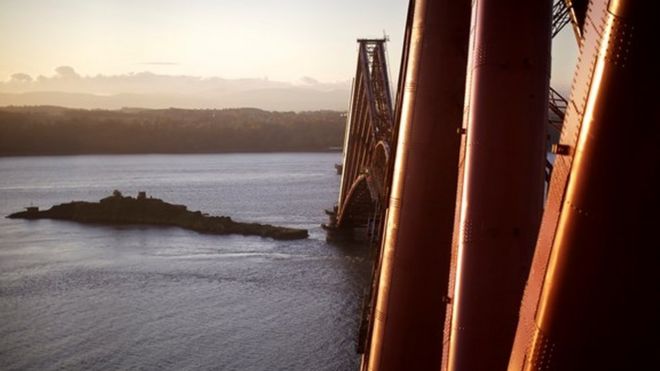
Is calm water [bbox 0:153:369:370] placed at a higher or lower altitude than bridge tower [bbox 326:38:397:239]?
lower

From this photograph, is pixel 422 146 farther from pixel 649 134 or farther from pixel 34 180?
pixel 34 180

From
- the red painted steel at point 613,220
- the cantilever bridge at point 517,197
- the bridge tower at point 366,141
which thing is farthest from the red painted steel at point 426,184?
the bridge tower at point 366,141

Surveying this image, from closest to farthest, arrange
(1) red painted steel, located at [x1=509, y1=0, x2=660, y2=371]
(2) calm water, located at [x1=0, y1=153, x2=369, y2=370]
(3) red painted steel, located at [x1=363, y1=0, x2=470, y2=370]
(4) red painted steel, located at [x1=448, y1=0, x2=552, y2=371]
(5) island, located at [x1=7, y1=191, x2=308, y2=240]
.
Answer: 1. (1) red painted steel, located at [x1=509, y1=0, x2=660, y2=371]
2. (4) red painted steel, located at [x1=448, y1=0, x2=552, y2=371]
3. (3) red painted steel, located at [x1=363, y1=0, x2=470, y2=370]
4. (2) calm water, located at [x1=0, y1=153, x2=369, y2=370]
5. (5) island, located at [x1=7, y1=191, x2=308, y2=240]

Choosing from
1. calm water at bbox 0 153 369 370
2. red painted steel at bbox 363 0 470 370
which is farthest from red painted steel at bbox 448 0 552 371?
calm water at bbox 0 153 369 370

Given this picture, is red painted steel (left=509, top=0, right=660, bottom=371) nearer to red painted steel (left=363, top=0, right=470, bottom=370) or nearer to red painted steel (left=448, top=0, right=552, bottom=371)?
red painted steel (left=448, top=0, right=552, bottom=371)

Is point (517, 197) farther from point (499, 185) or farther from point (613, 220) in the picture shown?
point (613, 220)

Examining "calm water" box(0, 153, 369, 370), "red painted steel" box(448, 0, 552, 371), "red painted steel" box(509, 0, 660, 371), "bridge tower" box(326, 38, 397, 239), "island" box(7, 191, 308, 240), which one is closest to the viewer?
"red painted steel" box(509, 0, 660, 371)

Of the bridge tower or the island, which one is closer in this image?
the bridge tower

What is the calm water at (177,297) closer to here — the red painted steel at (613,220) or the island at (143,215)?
the island at (143,215)

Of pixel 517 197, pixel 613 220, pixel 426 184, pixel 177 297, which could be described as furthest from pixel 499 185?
pixel 177 297
